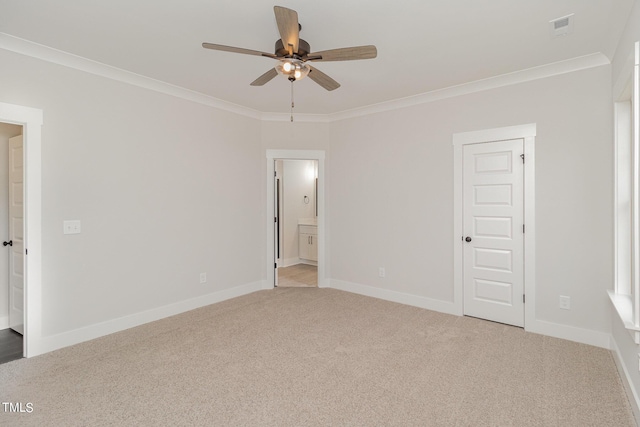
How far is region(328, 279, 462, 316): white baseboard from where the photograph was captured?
407 centimetres

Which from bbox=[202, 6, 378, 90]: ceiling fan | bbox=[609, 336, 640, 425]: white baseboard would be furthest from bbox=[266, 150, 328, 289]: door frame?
bbox=[609, 336, 640, 425]: white baseboard

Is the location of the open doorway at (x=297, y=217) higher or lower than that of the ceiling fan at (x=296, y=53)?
lower

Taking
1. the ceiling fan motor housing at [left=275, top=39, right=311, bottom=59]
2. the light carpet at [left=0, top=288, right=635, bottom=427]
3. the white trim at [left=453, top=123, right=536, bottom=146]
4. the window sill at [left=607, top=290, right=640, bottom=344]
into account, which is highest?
the ceiling fan motor housing at [left=275, top=39, right=311, bottom=59]

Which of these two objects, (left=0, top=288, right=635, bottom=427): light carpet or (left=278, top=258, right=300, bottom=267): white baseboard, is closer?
(left=0, top=288, right=635, bottom=427): light carpet

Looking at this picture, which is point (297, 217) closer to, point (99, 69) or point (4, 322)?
point (99, 69)

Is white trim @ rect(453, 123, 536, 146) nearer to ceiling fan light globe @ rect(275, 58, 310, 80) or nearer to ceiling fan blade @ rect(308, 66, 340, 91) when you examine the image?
ceiling fan blade @ rect(308, 66, 340, 91)

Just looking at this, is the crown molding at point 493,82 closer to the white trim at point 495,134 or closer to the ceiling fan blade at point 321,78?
the white trim at point 495,134

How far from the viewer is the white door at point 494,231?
355cm

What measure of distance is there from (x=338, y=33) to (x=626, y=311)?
2970 mm

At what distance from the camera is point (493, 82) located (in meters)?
3.64

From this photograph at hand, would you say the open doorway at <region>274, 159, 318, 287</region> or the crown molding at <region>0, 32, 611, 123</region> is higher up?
the crown molding at <region>0, 32, 611, 123</region>

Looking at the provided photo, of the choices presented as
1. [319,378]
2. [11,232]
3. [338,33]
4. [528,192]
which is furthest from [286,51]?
[11,232]

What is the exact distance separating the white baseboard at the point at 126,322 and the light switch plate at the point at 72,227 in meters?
0.95

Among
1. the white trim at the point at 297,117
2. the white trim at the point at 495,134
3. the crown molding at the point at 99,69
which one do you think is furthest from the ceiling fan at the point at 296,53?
the white trim at the point at 297,117
